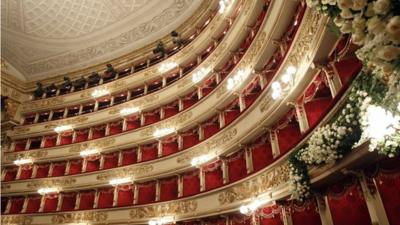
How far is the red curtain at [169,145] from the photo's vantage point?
14.5 metres

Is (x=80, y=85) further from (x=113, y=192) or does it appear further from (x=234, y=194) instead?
(x=234, y=194)

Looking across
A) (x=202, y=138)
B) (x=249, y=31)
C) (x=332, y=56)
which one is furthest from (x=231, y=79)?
(x=332, y=56)

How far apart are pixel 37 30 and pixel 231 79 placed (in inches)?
569

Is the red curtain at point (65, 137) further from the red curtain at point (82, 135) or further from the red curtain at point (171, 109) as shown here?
the red curtain at point (171, 109)

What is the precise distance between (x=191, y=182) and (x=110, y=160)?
558 cm

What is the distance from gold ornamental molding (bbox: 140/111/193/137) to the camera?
1398cm

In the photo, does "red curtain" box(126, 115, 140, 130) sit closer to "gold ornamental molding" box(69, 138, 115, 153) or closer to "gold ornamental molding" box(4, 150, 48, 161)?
"gold ornamental molding" box(69, 138, 115, 153)

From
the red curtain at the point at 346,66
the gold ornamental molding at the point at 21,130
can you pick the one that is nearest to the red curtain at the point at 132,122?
the gold ornamental molding at the point at 21,130

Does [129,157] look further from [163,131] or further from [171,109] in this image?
[171,109]

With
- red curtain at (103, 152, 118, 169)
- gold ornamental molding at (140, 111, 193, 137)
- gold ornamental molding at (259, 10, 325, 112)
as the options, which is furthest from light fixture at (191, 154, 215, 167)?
red curtain at (103, 152, 118, 169)

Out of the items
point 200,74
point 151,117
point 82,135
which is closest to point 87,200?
point 82,135

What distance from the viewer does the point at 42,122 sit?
772 inches

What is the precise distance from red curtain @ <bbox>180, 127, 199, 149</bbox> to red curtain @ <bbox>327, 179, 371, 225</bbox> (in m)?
7.77

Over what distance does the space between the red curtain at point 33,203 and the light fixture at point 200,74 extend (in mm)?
10120
